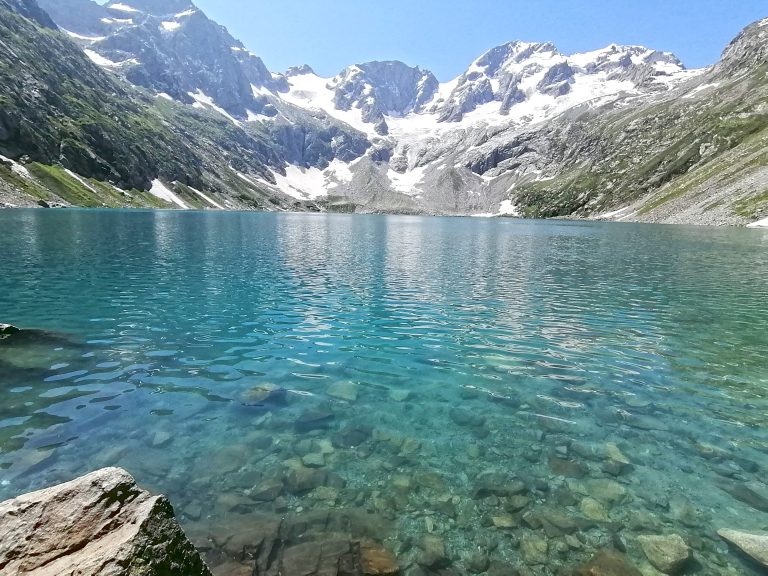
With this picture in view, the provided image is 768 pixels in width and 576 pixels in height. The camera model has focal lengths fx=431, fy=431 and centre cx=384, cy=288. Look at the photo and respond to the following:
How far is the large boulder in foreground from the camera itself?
6.03 m

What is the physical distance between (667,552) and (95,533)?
11774mm

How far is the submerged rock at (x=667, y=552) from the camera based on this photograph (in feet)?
31.6

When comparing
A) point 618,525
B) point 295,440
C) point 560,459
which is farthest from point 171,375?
point 618,525

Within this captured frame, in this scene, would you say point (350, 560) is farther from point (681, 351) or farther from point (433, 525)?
point (681, 351)

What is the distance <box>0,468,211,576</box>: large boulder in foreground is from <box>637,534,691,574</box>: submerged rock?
31.5ft

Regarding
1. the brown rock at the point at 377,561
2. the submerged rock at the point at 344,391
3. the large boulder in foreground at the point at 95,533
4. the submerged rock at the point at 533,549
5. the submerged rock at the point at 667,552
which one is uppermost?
the large boulder in foreground at the point at 95,533

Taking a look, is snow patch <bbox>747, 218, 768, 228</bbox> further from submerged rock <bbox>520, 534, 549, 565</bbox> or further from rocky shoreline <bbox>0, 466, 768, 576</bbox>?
submerged rock <bbox>520, 534, 549, 565</bbox>

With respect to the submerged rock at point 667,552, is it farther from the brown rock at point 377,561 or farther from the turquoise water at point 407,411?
the brown rock at point 377,561

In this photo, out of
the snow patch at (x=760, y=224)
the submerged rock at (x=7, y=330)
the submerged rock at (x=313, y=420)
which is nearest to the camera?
the submerged rock at (x=313, y=420)

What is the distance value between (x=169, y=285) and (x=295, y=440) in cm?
3056

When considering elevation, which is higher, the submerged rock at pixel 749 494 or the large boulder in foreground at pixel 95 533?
the large boulder in foreground at pixel 95 533

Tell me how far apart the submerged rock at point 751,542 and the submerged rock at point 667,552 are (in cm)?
114

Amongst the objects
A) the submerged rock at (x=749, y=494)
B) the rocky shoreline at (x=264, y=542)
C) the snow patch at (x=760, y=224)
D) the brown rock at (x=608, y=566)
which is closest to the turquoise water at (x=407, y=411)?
the submerged rock at (x=749, y=494)

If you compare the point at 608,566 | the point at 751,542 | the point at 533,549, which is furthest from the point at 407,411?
the point at 751,542
